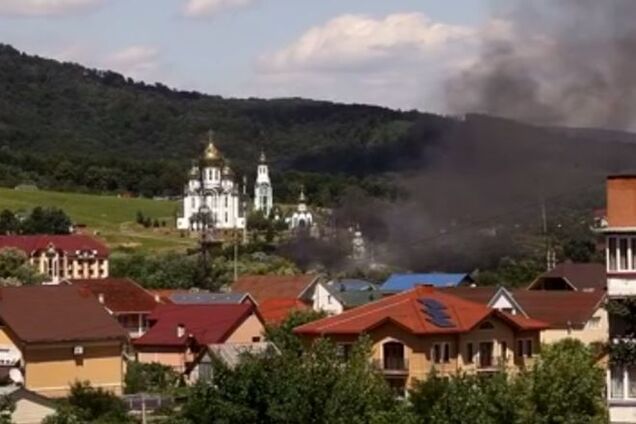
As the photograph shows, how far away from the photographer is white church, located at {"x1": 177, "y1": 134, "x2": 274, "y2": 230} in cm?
16488

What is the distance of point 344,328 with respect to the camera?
173 feet

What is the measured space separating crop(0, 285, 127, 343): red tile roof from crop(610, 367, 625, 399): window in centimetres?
2521

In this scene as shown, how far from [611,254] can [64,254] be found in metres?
96.5

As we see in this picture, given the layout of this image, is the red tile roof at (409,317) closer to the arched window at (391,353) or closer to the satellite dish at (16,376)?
the arched window at (391,353)

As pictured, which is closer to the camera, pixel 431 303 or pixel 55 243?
pixel 431 303

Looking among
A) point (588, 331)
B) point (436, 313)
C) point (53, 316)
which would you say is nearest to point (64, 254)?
point (588, 331)

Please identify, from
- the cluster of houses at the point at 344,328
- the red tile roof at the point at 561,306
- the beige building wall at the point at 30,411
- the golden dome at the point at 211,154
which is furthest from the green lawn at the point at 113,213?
the beige building wall at the point at 30,411

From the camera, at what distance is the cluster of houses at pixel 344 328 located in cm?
4553

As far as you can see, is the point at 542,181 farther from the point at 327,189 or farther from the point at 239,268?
the point at 327,189

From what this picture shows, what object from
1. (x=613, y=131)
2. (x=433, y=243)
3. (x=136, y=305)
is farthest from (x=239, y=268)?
(x=613, y=131)

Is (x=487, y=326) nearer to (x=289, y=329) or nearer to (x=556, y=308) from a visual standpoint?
(x=289, y=329)

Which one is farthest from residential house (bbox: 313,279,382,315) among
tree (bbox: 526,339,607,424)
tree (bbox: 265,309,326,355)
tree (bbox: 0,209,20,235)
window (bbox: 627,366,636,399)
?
tree (bbox: 0,209,20,235)

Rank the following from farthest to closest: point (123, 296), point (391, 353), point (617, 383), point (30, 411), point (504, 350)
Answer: point (123, 296) < point (504, 350) < point (391, 353) < point (30, 411) < point (617, 383)

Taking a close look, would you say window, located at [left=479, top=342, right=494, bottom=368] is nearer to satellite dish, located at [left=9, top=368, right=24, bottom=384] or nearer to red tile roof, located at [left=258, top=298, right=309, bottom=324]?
satellite dish, located at [left=9, top=368, right=24, bottom=384]
